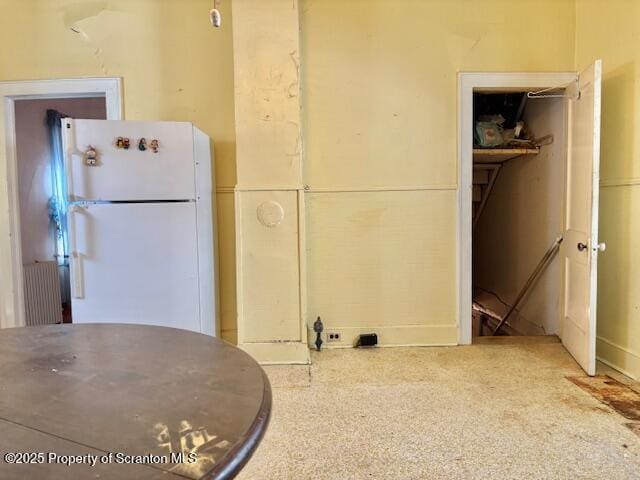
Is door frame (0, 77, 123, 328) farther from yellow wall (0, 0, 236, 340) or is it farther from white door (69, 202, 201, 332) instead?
white door (69, 202, 201, 332)

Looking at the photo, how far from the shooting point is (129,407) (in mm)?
718

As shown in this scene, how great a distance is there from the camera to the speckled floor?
5.28 ft

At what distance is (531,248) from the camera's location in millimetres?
3715

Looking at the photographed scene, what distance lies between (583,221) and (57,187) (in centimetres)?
512

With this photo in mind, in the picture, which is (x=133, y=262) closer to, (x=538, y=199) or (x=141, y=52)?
(x=141, y=52)

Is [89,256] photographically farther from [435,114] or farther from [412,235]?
[435,114]

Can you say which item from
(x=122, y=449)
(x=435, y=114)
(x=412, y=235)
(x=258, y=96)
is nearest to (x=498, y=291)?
(x=412, y=235)

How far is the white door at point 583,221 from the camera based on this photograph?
94.8 inches

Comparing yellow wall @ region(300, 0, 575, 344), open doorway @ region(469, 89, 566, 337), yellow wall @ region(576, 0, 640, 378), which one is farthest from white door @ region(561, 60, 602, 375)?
yellow wall @ region(300, 0, 575, 344)

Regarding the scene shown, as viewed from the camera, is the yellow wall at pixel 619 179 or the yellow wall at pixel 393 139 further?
the yellow wall at pixel 393 139

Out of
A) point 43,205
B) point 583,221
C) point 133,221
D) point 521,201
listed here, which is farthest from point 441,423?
point 43,205

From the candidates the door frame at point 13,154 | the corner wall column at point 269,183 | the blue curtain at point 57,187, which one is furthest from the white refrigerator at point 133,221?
the blue curtain at point 57,187

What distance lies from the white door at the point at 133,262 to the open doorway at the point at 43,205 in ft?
5.01

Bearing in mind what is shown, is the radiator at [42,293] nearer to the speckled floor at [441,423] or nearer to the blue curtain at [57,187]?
the blue curtain at [57,187]
